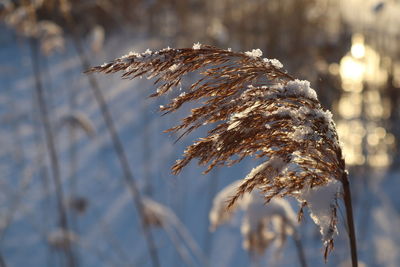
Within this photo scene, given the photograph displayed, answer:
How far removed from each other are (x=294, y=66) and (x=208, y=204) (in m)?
2.48

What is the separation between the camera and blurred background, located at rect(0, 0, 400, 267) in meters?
3.19

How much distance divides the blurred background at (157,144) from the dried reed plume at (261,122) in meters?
1.34

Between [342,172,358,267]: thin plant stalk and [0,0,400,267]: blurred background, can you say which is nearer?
[342,172,358,267]: thin plant stalk

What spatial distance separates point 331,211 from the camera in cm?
79

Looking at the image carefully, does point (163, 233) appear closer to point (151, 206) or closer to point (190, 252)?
point (190, 252)

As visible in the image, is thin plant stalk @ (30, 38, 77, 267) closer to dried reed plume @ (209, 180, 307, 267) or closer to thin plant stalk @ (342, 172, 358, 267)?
dried reed plume @ (209, 180, 307, 267)

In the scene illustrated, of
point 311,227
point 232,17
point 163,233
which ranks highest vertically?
point 232,17

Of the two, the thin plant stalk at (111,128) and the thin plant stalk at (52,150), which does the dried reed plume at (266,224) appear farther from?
the thin plant stalk at (52,150)

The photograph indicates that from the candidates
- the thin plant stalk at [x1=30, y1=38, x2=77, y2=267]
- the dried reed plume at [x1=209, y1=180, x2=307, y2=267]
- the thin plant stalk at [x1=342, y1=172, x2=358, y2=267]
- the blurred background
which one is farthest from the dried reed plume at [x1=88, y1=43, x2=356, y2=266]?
the thin plant stalk at [x1=30, y1=38, x2=77, y2=267]

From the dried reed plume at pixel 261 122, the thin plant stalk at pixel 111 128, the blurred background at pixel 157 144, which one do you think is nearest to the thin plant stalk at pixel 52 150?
the blurred background at pixel 157 144

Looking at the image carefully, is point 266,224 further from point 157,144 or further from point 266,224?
point 157,144

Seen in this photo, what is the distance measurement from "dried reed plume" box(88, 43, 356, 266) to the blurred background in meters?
1.34

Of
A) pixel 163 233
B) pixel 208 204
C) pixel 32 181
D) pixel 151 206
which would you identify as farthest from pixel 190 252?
pixel 32 181

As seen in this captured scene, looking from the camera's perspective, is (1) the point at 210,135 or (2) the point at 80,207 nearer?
(1) the point at 210,135
